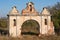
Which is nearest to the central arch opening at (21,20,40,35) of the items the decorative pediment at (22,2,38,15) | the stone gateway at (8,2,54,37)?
the stone gateway at (8,2,54,37)

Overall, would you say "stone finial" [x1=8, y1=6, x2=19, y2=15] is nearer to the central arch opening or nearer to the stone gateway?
the stone gateway

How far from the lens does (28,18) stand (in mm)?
23391

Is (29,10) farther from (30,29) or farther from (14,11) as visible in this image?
(30,29)

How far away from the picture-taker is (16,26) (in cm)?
2355

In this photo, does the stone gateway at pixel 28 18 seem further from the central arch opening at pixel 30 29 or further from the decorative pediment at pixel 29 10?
the central arch opening at pixel 30 29

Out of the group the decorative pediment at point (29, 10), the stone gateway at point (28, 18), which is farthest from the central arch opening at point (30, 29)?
the decorative pediment at point (29, 10)

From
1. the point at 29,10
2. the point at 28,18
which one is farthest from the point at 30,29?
the point at 28,18

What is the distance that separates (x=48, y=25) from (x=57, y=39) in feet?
18.8

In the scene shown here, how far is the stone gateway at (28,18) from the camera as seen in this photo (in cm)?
2338

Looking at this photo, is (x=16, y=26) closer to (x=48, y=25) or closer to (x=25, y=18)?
(x=25, y=18)

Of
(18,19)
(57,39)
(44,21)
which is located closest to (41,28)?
(44,21)

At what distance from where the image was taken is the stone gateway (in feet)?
76.7

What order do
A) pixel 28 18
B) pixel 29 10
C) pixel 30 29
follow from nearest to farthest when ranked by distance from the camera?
pixel 28 18, pixel 29 10, pixel 30 29

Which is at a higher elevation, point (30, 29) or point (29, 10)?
point (29, 10)
